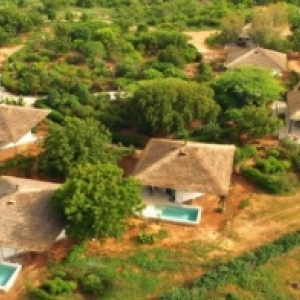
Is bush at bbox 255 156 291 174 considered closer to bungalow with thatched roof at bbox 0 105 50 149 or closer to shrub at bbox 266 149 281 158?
shrub at bbox 266 149 281 158

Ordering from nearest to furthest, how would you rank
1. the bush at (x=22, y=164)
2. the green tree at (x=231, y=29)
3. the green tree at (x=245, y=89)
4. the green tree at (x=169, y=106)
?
the bush at (x=22, y=164), the green tree at (x=169, y=106), the green tree at (x=245, y=89), the green tree at (x=231, y=29)

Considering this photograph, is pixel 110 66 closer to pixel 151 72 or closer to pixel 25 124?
pixel 151 72

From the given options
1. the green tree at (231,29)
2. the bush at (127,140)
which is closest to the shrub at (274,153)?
the bush at (127,140)

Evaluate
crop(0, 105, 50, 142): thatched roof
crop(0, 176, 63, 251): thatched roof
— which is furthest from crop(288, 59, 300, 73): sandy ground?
crop(0, 176, 63, 251): thatched roof

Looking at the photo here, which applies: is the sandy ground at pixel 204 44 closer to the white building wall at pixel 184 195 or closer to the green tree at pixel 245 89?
the green tree at pixel 245 89

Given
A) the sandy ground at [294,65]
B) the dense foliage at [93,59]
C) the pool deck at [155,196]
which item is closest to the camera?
the pool deck at [155,196]

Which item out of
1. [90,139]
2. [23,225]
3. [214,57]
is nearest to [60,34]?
[214,57]

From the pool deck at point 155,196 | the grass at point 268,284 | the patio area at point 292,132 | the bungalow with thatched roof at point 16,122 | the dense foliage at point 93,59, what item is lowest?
the grass at point 268,284
